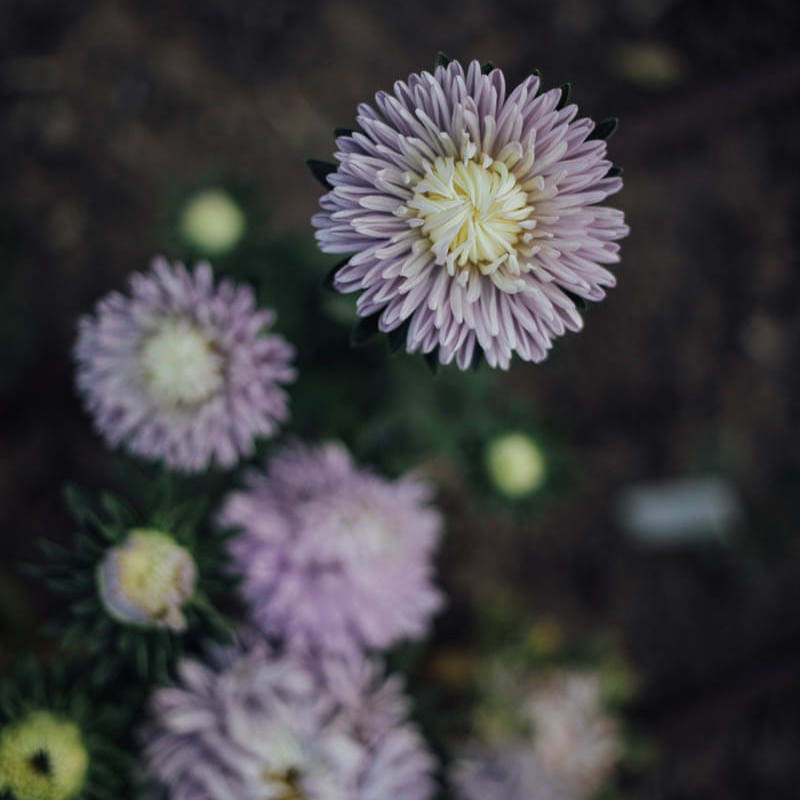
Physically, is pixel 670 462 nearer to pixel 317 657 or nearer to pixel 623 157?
pixel 623 157

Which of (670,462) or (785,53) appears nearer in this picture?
(785,53)

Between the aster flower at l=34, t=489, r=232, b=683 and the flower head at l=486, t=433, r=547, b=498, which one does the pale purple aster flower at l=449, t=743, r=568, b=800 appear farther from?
the aster flower at l=34, t=489, r=232, b=683

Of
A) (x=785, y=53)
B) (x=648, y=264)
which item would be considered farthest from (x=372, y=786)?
(x=785, y=53)

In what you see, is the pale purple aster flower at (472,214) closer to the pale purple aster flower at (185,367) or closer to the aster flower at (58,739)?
the pale purple aster flower at (185,367)

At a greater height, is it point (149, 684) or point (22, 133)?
point (22, 133)

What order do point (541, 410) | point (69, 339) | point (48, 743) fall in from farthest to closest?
point (541, 410), point (69, 339), point (48, 743)

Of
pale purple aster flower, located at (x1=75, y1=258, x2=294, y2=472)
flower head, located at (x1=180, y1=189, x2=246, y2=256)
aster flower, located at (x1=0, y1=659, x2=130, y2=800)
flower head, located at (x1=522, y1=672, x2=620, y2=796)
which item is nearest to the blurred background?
flower head, located at (x1=522, y1=672, x2=620, y2=796)

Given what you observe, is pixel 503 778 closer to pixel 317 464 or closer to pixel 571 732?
pixel 571 732

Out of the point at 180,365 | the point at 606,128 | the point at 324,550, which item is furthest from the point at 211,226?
the point at 606,128

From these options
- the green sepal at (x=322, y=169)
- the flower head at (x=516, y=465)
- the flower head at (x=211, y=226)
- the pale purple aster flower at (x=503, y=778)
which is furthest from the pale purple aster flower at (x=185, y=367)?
the pale purple aster flower at (x=503, y=778)
